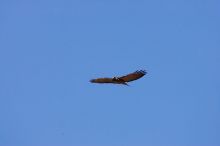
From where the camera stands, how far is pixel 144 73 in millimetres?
74625

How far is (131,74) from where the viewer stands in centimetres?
7481

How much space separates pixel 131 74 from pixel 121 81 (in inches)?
46.4

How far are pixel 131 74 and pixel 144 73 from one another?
2.83 feet

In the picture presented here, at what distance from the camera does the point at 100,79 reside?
76.2 meters

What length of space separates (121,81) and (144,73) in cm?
190

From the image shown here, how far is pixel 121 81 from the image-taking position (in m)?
75.7

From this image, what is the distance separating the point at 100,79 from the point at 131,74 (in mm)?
2469

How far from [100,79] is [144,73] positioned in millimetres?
3285
